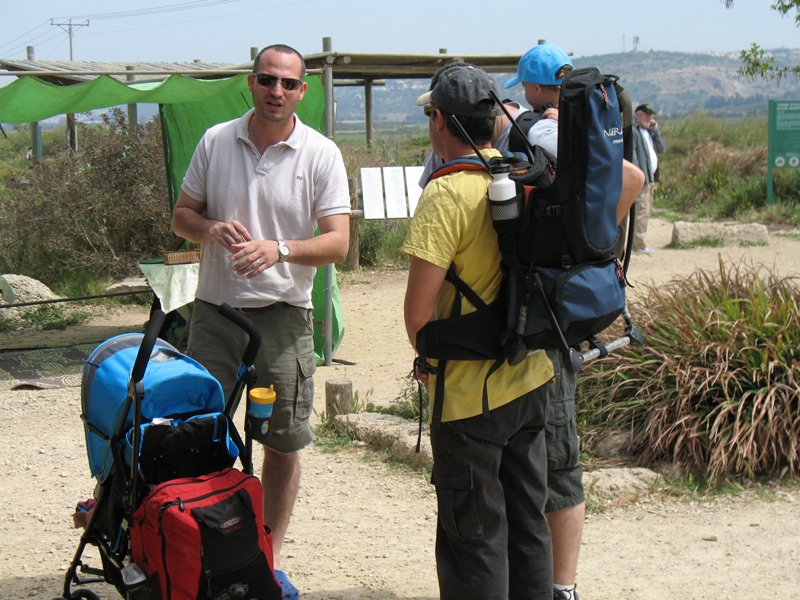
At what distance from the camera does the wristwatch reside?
335 centimetres

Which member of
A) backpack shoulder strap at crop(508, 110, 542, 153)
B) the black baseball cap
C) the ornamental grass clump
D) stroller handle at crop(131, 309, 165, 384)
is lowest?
the ornamental grass clump

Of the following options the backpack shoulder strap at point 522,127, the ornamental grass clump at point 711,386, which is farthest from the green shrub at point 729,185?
the backpack shoulder strap at point 522,127

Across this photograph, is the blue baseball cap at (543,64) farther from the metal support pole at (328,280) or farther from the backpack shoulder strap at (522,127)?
the metal support pole at (328,280)

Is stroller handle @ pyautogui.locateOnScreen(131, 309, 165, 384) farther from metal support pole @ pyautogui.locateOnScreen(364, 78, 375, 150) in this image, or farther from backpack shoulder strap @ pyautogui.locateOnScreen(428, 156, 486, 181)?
metal support pole @ pyautogui.locateOnScreen(364, 78, 375, 150)

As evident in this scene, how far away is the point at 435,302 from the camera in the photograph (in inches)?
109

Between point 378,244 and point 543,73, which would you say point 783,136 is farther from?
point 543,73

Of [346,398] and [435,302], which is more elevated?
[435,302]

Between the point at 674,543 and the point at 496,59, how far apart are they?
6505 mm

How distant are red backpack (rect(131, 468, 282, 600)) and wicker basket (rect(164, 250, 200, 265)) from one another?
4495 millimetres

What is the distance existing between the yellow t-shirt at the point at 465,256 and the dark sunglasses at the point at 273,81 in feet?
3.44

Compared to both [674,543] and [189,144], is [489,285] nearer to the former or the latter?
[674,543]

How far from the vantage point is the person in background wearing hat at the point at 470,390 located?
2.63 m

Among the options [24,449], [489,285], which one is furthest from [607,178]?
[24,449]

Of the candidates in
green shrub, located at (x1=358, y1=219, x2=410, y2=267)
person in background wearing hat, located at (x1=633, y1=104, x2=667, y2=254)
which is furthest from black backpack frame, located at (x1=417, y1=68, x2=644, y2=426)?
green shrub, located at (x1=358, y1=219, x2=410, y2=267)
